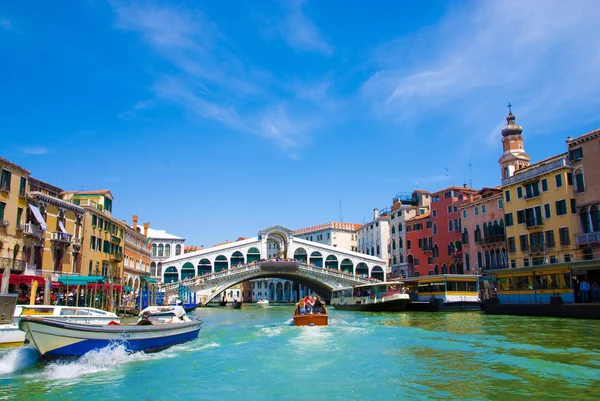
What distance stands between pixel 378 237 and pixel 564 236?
3259cm

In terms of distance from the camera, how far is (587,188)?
1141 inches

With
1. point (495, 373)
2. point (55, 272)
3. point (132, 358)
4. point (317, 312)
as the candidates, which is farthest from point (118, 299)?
point (495, 373)

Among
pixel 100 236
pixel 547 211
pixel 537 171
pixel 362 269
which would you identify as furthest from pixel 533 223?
pixel 100 236

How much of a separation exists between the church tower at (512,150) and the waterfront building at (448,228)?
13.2ft

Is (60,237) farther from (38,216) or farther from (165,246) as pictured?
(165,246)

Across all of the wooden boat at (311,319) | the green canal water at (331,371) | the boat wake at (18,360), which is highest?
the wooden boat at (311,319)

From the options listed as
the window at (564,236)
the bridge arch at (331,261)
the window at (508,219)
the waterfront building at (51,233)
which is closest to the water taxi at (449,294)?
the window at (508,219)

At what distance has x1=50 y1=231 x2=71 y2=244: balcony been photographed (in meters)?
27.6

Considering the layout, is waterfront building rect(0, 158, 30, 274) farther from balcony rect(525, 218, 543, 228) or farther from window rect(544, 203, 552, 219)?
window rect(544, 203, 552, 219)

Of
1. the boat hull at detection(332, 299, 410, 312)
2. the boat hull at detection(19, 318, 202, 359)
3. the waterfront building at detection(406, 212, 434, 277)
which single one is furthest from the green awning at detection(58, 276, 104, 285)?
the waterfront building at detection(406, 212, 434, 277)

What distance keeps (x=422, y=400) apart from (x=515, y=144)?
3965 centimetres

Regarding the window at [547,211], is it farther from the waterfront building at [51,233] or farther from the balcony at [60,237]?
the balcony at [60,237]

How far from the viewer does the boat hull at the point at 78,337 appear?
11.5 meters

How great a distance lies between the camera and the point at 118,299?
3550cm
